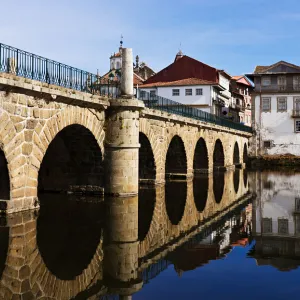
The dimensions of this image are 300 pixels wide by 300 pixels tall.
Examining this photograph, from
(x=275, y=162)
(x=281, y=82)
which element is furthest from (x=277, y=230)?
(x=281, y=82)

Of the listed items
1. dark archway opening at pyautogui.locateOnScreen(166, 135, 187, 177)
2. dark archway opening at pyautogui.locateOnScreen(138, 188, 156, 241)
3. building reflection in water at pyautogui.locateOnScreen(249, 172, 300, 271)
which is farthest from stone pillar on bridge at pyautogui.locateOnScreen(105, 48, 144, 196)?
dark archway opening at pyautogui.locateOnScreen(166, 135, 187, 177)

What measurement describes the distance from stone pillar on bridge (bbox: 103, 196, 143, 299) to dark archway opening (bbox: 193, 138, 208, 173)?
738 inches

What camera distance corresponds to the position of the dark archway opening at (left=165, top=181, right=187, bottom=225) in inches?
580

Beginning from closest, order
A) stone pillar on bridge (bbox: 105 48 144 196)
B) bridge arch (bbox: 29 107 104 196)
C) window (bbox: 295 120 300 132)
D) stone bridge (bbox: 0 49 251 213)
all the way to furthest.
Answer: stone bridge (bbox: 0 49 251 213), bridge arch (bbox: 29 107 104 196), stone pillar on bridge (bbox: 105 48 144 196), window (bbox: 295 120 300 132)

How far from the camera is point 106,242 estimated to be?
1045 cm

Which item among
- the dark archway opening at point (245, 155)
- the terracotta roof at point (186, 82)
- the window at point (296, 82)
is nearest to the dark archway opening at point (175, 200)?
the dark archway opening at point (245, 155)

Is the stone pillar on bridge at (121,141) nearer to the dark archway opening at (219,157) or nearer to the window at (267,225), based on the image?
the window at (267,225)

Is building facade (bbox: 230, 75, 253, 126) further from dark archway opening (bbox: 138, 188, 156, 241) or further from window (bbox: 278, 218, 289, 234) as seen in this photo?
window (bbox: 278, 218, 289, 234)

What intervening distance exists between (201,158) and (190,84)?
75.8ft

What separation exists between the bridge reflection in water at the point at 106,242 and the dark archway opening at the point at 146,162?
4.91 metres

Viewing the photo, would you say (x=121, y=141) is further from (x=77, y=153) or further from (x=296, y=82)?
(x=296, y=82)

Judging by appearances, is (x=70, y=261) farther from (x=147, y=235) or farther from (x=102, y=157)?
(x=102, y=157)

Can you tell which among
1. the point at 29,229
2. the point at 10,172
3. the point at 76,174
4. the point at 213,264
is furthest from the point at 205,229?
the point at 76,174

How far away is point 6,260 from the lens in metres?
8.66
